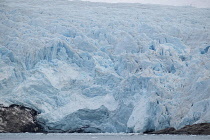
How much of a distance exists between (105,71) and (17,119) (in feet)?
26.7

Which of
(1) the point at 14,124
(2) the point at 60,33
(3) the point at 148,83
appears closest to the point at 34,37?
(2) the point at 60,33

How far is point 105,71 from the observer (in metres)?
32.5

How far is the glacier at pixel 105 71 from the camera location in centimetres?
2806

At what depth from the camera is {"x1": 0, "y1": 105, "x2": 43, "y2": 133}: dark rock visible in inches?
1165

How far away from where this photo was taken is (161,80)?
29.6 meters

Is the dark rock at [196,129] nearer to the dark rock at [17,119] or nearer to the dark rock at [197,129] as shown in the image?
the dark rock at [197,129]

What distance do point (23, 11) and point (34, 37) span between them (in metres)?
6.84

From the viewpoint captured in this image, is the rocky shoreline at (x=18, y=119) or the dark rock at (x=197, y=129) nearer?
the dark rock at (x=197, y=129)

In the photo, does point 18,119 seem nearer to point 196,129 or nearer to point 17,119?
point 17,119

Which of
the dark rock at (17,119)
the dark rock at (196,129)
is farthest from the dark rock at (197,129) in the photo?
the dark rock at (17,119)

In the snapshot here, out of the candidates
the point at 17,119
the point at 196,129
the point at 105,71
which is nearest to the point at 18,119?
the point at 17,119

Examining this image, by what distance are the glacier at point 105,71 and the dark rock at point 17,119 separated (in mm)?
495

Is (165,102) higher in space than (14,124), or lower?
higher

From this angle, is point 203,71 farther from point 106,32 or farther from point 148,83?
point 106,32
